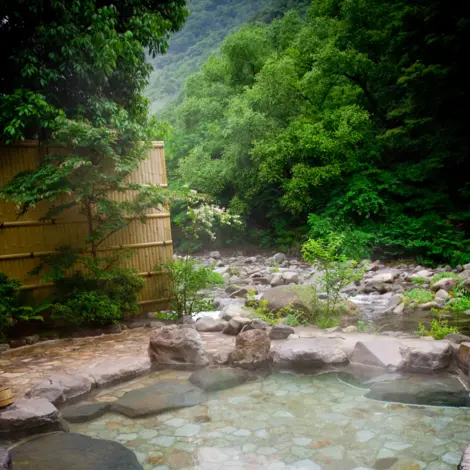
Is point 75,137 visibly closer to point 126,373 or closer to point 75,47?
point 75,47

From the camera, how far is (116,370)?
17.4ft

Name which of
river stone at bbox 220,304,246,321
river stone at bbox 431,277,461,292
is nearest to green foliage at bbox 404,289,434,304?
river stone at bbox 431,277,461,292

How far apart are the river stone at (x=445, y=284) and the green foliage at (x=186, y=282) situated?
5601mm

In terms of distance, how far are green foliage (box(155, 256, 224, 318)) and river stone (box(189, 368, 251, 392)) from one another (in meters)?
2.53

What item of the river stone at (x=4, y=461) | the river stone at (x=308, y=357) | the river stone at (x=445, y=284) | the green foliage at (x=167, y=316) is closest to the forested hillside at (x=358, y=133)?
the river stone at (x=445, y=284)

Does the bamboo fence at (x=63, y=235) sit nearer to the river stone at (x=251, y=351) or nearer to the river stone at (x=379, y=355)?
the river stone at (x=251, y=351)

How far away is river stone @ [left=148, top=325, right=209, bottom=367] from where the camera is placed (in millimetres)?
5770

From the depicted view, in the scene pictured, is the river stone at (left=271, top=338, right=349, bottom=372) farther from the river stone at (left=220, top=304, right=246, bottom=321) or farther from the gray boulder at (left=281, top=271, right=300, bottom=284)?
the gray boulder at (left=281, top=271, right=300, bottom=284)

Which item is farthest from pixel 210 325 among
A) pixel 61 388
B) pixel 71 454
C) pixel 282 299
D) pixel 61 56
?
pixel 61 56

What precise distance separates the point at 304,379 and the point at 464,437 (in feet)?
6.12

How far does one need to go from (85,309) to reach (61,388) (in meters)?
2.51

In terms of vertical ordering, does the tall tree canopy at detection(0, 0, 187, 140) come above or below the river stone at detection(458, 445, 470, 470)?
above

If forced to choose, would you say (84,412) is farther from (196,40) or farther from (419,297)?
(196,40)

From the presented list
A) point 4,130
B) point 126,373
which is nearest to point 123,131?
point 4,130
